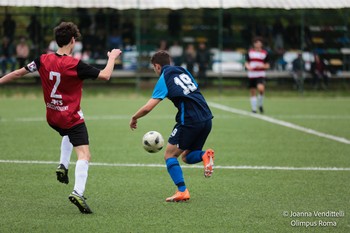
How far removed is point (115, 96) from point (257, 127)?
9964 mm

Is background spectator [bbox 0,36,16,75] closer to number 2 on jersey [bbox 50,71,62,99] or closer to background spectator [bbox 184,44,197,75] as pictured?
background spectator [bbox 184,44,197,75]

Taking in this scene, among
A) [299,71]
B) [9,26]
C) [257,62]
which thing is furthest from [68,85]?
[9,26]

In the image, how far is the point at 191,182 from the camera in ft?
31.9

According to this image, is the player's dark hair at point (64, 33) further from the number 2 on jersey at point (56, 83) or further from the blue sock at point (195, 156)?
the blue sock at point (195, 156)

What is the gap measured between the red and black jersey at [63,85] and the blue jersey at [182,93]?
0.92 metres

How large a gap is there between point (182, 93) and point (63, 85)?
1.34 meters

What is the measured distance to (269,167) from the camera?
11.0m

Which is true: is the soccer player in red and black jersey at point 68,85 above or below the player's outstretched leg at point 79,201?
above

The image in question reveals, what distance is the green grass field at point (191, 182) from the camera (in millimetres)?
7230

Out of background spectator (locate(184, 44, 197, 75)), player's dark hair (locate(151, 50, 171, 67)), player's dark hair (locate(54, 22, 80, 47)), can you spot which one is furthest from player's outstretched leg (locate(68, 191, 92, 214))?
background spectator (locate(184, 44, 197, 75))

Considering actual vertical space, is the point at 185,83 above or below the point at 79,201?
above

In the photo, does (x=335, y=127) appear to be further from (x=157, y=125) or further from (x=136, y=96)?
(x=136, y=96)

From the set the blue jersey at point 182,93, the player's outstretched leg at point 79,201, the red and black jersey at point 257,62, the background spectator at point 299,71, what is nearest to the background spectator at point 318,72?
the background spectator at point 299,71

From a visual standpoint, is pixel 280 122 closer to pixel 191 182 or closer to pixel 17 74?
pixel 191 182
